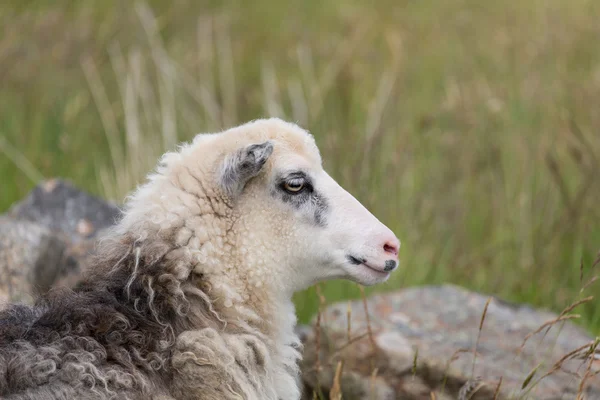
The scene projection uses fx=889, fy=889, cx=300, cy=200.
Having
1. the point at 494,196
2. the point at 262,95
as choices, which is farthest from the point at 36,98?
the point at 494,196

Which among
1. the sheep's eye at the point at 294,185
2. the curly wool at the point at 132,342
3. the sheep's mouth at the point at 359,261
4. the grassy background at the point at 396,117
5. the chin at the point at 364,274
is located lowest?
the curly wool at the point at 132,342

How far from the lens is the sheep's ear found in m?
3.91

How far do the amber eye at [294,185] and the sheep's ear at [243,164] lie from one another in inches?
6.0

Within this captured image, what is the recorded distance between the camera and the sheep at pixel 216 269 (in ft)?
12.0

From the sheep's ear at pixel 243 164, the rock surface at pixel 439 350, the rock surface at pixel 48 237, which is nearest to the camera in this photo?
the sheep's ear at pixel 243 164

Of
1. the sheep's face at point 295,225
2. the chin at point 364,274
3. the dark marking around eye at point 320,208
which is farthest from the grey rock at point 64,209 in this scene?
the chin at point 364,274

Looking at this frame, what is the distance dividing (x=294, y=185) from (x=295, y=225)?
0.59 feet

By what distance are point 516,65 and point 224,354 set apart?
275 inches

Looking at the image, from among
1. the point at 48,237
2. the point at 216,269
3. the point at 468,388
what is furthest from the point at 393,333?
the point at 48,237

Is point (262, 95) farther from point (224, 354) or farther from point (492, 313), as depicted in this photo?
point (224, 354)

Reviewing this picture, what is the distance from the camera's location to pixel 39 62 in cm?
933

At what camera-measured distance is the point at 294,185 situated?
13.2 feet

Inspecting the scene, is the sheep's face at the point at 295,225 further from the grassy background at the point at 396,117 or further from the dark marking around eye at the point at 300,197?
the grassy background at the point at 396,117

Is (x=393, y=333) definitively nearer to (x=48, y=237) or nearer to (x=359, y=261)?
(x=359, y=261)
